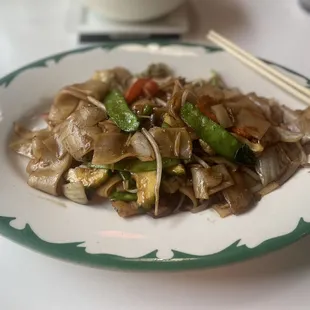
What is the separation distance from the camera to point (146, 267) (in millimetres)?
1079

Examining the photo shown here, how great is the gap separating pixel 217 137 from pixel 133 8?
0.86 metres

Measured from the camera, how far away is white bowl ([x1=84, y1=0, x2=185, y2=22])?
1.93 m

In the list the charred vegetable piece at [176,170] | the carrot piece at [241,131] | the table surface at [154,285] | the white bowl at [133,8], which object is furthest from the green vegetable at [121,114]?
the white bowl at [133,8]

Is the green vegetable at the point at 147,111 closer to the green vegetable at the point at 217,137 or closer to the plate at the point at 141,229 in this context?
the green vegetable at the point at 217,137

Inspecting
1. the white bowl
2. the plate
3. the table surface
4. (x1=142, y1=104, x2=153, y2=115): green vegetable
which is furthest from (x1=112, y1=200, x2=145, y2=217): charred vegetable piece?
the white bowl

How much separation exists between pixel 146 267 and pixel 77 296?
0.20 metres

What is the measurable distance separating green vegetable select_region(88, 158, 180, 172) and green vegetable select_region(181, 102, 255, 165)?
0.31 ft

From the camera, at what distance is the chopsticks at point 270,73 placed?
1.51m

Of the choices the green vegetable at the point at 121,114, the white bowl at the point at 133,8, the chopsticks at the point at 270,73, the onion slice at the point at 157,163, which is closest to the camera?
the onion slice at the point at 157,163

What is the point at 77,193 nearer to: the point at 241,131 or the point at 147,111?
the point at 147,111

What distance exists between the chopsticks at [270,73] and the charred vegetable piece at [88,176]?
0.60 metres

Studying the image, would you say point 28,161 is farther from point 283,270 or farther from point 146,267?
point 283,270

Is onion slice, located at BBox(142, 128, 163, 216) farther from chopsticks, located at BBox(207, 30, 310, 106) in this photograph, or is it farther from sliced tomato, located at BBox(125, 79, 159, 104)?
chopsticks, located at BBox(207, 30, 310, 106)

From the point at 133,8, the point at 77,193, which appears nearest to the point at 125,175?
the point at 77,193
